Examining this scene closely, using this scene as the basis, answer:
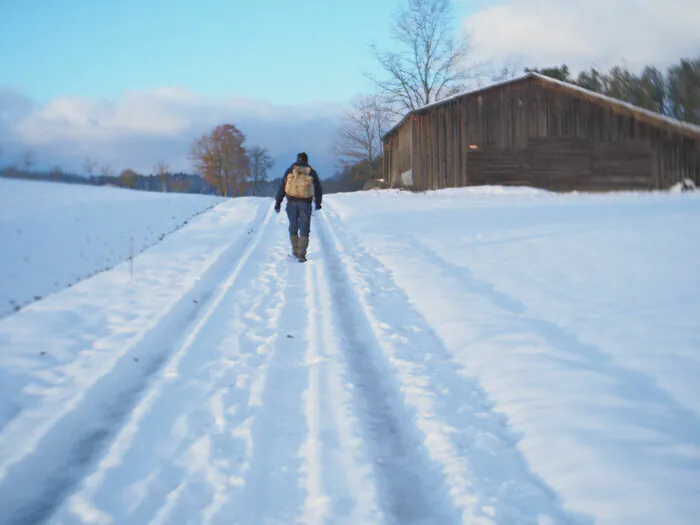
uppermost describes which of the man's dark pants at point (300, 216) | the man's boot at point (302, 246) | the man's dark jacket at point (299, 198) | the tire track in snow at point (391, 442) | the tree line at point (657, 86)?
the tree line at point (657, 86)

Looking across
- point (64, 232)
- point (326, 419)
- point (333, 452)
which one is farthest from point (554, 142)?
point (333, 452)

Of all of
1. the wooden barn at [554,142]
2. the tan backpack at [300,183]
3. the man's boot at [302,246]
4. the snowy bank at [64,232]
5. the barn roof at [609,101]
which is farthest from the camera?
the wooden barn at [554,142]

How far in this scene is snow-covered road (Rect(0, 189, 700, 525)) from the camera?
2.46m

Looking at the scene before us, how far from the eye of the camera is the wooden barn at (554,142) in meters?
23.2

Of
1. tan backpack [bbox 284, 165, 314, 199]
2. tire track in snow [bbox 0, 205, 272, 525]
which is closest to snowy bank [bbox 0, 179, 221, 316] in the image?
tire track in snow [bbox 0, 205, 272, 525]

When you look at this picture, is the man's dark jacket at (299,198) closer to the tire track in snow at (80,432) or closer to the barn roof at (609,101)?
the tire track in snow at (80,432)

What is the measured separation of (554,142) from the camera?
76.8 feet

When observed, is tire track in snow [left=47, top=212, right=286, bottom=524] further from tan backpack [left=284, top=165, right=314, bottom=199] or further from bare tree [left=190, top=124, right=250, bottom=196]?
bare tree [left=190, top=124, right=250, bottom=196]

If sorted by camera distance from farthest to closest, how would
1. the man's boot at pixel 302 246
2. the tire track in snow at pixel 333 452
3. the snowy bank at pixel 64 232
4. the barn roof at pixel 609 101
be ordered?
the barn roof at pixel 609 101
the snowy bank at pixel 64 232
the man's boot at pixel 302 246
the tire track in snow at pixel 333 452

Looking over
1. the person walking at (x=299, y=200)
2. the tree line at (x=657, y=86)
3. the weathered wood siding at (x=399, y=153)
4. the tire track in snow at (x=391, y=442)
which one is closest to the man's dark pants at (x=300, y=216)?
the person walking at (x=299, y=200)

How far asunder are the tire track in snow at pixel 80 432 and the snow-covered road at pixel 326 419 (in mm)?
14

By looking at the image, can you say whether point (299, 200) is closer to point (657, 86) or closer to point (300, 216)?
point (300, 216)

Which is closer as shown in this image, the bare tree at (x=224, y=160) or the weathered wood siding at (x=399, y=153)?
the weathered wood siding at (x=399, y=153)

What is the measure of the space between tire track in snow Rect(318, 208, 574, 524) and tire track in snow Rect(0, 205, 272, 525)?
2.15m
